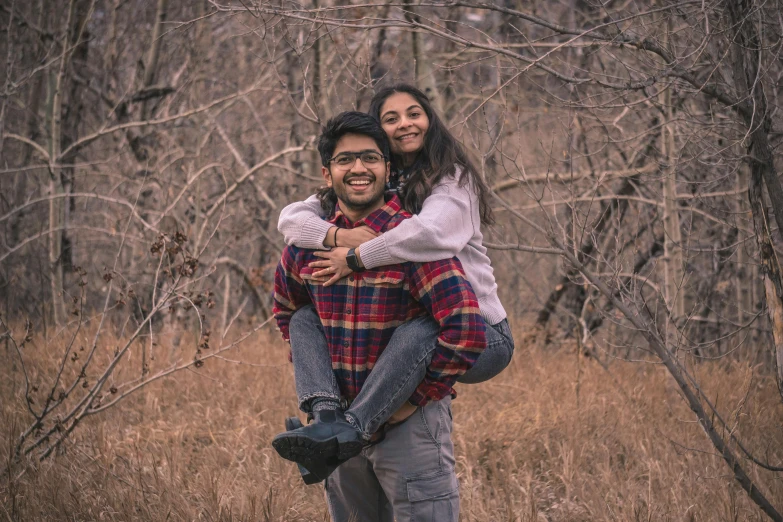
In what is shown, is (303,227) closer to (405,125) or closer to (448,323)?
→ (405,125)

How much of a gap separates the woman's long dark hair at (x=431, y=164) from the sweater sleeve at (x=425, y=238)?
0.11m

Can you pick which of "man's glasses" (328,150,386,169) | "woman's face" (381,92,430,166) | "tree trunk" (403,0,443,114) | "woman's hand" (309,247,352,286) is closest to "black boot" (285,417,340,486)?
"woman's hand" (309,247,352,286)

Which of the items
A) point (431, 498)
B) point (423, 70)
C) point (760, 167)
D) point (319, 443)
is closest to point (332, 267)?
point (319, 443)

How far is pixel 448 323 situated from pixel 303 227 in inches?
25.0

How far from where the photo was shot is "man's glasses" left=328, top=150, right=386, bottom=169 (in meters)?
2.60

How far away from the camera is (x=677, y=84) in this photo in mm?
3900

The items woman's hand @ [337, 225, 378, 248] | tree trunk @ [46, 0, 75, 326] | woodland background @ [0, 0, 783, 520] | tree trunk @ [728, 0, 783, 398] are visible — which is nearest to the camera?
woman's hand @ [337, 225, 378, 248]

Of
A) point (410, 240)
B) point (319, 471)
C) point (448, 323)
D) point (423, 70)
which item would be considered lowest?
point (319, 471)

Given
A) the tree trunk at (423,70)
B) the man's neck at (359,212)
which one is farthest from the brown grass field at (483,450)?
the tree trunk at (423,70)

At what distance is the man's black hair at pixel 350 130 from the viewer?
8.59 ft

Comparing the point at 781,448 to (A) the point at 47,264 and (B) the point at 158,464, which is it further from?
(A) the point at 47,264

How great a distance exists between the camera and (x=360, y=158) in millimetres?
2592

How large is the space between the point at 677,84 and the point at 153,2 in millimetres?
7282

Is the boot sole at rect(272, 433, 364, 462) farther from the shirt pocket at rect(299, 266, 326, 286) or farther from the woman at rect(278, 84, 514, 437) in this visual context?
the shirt pocket at rect(299, 266, 326, 286)
